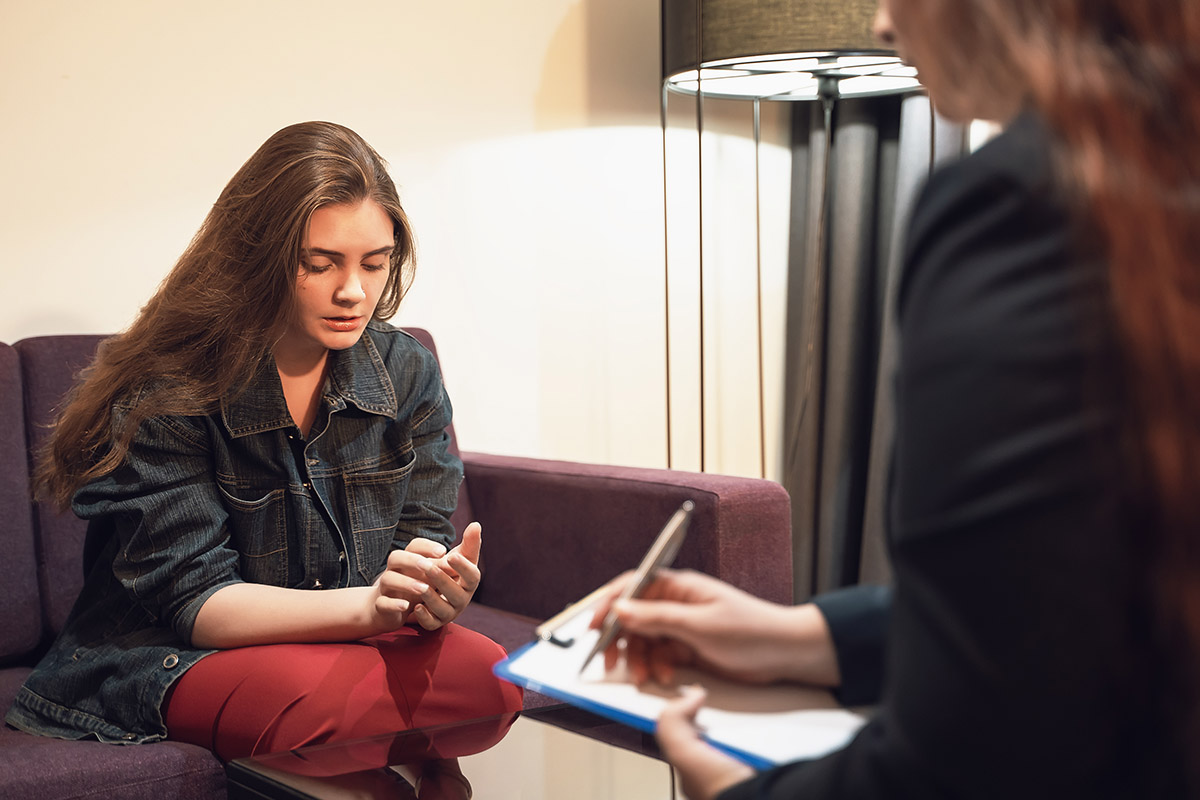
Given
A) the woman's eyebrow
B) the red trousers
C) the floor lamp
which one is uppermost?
the floor lamp

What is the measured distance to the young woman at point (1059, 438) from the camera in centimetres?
45

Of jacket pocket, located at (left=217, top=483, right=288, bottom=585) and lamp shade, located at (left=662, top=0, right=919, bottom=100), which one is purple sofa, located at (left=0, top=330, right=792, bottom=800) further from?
lamp shade, located at (left=662, top=0, right=919, bottom=100)

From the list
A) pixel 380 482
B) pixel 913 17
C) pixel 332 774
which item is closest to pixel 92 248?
pixel 380 482

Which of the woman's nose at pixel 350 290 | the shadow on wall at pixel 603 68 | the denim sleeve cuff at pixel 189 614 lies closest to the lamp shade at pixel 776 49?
the shadow on wall at pixel 603 68

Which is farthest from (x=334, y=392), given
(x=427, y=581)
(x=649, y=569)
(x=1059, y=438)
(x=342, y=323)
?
(x=1059, y=438)

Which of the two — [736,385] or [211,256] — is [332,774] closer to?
[211,256]

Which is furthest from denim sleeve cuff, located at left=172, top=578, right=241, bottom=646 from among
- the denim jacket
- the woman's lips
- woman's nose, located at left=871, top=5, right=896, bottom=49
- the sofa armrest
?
woman's nose, located at left=871, top=5, right=896, bottom=49

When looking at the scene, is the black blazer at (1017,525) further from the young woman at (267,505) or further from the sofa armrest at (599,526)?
the sofa armrest at (599,526)

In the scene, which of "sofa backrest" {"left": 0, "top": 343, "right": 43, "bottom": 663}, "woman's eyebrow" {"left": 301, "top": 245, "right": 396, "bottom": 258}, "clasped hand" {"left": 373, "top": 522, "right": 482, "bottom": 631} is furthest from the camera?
"sofa backrest" {"left": 0, "top": 343, "right": 43, "bottom": 663}

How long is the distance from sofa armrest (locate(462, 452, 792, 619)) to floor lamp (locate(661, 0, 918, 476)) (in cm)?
55

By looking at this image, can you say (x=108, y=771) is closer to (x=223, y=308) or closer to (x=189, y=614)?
(x=189, y=614)

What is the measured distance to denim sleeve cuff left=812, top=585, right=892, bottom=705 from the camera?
70cm

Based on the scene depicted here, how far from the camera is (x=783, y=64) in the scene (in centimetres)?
232

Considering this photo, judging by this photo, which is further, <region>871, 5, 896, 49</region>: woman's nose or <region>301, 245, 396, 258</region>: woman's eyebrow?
<region>301, 245, 396, 258</region>: woman's eyebrow
